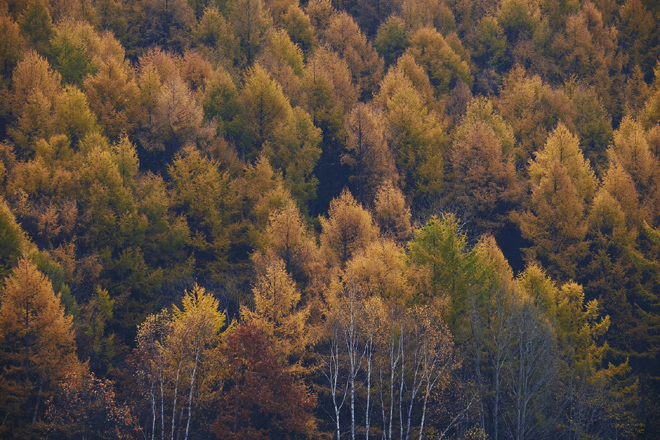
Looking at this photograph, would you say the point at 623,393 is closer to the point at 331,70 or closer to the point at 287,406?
the point at 287,406

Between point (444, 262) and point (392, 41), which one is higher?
point (392, 41)

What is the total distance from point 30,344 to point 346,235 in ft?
59.3

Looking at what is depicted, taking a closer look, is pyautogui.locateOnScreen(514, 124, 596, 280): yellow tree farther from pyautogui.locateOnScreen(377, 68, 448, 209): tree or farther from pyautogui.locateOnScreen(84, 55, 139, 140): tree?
pyautogui.locateOnScreen(84, 55, 139, 140): tree

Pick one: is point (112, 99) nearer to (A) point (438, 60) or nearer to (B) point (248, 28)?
(B) point (248, 28)

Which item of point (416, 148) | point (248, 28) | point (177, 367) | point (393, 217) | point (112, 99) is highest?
point (248, 28)

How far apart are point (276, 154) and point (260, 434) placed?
984 inches

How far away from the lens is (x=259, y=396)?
33438mm

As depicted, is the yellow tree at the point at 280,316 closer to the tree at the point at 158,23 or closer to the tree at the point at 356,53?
the tree at the point at 356,53

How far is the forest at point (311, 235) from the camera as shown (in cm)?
3400

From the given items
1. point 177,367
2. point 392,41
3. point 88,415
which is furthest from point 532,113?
point 88,415

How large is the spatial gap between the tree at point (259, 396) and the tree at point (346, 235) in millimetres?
8761

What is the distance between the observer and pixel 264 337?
35.0 m

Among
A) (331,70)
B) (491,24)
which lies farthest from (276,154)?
(491,24)

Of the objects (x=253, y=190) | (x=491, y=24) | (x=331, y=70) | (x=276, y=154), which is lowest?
(x=253, y=190)
